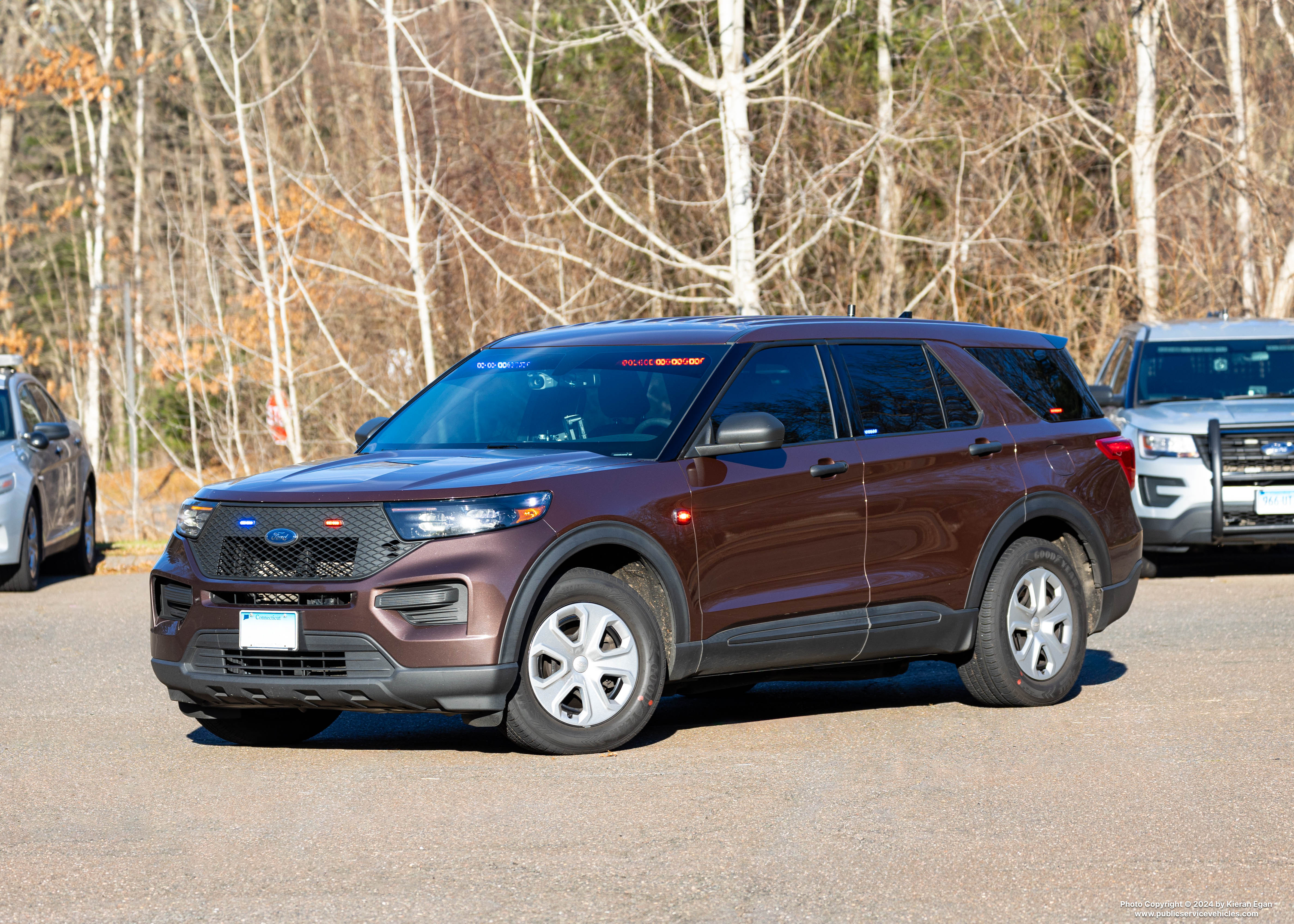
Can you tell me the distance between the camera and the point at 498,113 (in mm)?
33156

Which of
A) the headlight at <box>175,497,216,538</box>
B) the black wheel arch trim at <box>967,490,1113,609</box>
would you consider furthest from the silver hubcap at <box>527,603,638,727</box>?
the black wheel arch trim at <box>967,490,1113,609</box>

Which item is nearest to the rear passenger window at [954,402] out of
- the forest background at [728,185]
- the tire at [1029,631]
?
the tire at [1029,631]

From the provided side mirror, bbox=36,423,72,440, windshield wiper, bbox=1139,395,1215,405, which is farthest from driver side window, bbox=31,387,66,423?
windshield wiper, bbox=1139,395,1215,405

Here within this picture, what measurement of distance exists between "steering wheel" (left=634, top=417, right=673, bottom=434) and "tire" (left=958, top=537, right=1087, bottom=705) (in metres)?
1.93

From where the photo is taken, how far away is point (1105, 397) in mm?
14156

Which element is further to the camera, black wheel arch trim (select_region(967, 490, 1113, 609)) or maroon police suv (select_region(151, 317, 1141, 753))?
black wheel arch trim (select_region(967, 490, 1113, 609))

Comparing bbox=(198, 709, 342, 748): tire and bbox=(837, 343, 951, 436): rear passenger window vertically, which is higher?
bbox=(837, 343, 951, 436): rear passenger window

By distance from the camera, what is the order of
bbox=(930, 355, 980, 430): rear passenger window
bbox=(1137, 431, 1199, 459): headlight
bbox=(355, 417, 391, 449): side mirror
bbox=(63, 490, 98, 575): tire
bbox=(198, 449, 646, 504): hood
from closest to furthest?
1. bbox=(198, 449, 646, 504): hood
2. bbox=(355, 417, 391, 449): side mirror
3. bbox=(930, 355, 980, 430): rear passenger window
4. bbox=(1137, 431, 1199, 459): headlight
5. bbox=(63, 490, 98, 575): tire

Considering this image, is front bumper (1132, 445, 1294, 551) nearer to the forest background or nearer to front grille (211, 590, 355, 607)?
the forest background

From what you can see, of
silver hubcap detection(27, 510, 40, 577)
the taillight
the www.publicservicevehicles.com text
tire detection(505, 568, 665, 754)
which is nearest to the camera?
the www.publicservicevehicles.com text

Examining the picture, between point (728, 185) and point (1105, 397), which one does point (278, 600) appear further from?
point (728, 185)

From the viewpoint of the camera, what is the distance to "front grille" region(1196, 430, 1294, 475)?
45.0 feet

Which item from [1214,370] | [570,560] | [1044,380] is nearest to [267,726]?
[570,560]

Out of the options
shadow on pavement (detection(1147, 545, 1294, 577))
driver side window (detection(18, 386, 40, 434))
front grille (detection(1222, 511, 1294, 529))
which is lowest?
shadow on pavement (detection(1147, 545, 1294, 577))
